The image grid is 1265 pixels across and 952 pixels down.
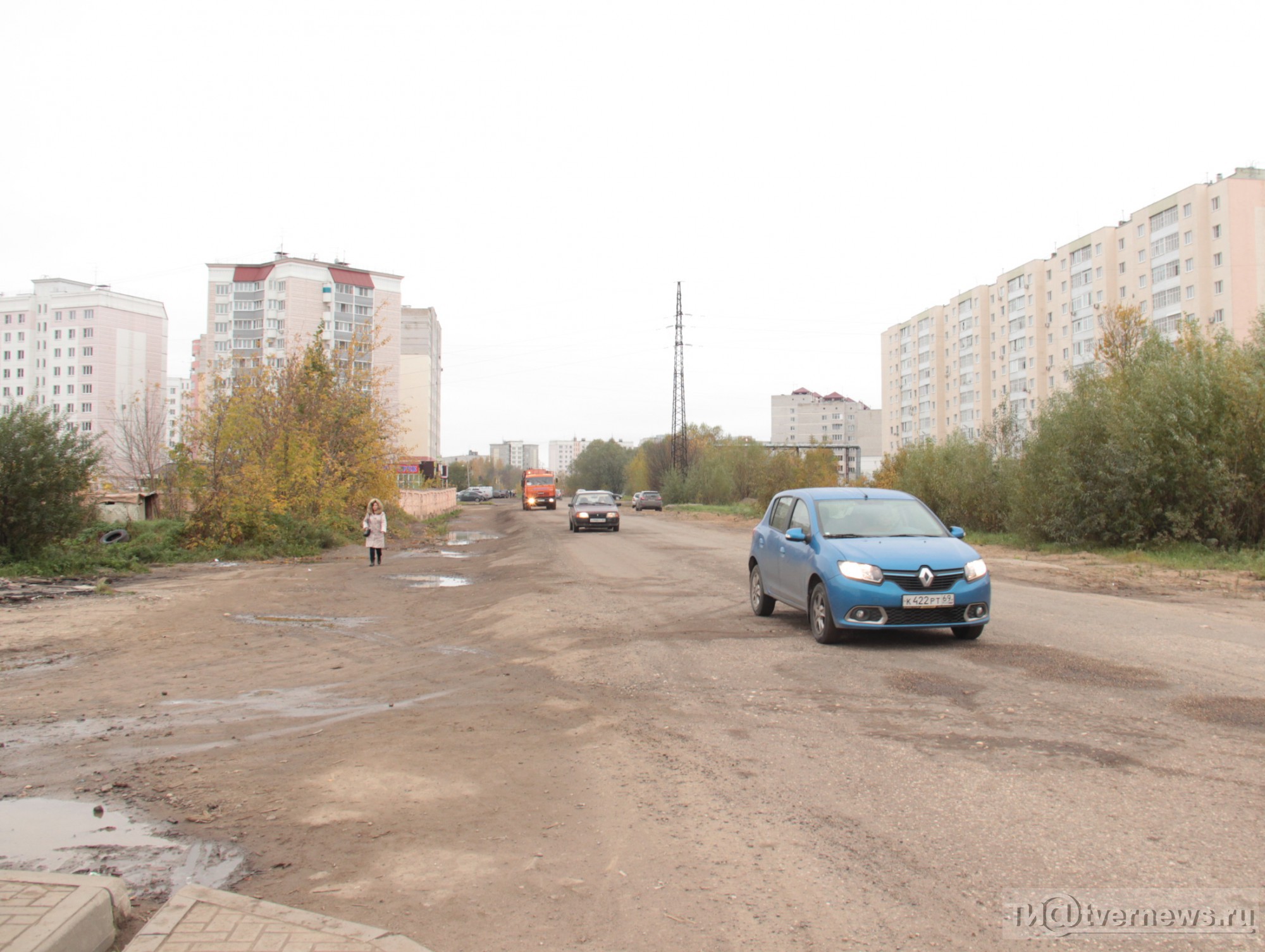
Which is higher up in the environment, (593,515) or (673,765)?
(593,515)

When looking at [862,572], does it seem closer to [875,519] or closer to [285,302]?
[875,519]

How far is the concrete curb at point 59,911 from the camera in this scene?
2895mm

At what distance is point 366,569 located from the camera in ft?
66.5

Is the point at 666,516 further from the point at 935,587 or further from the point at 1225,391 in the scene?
the point at 935,587

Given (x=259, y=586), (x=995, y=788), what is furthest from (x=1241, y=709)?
(x=259, y=586)

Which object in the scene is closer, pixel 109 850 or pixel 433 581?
pixel 109 850

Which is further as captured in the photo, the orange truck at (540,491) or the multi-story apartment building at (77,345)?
the multi-story apartment building at (77,345)

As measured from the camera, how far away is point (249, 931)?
10.1 ft

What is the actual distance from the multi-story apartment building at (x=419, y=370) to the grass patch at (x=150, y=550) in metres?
81.1

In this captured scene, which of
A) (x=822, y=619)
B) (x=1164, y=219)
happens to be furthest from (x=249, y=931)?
(x=1164, y=219)

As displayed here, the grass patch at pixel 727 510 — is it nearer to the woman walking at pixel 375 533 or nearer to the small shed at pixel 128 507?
the woman walking at pixel 375 533

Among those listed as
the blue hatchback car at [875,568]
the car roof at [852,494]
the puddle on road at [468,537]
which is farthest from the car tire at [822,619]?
the puddle on road at [468,537]

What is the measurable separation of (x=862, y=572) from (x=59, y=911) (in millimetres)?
6934

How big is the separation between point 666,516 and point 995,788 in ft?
166
